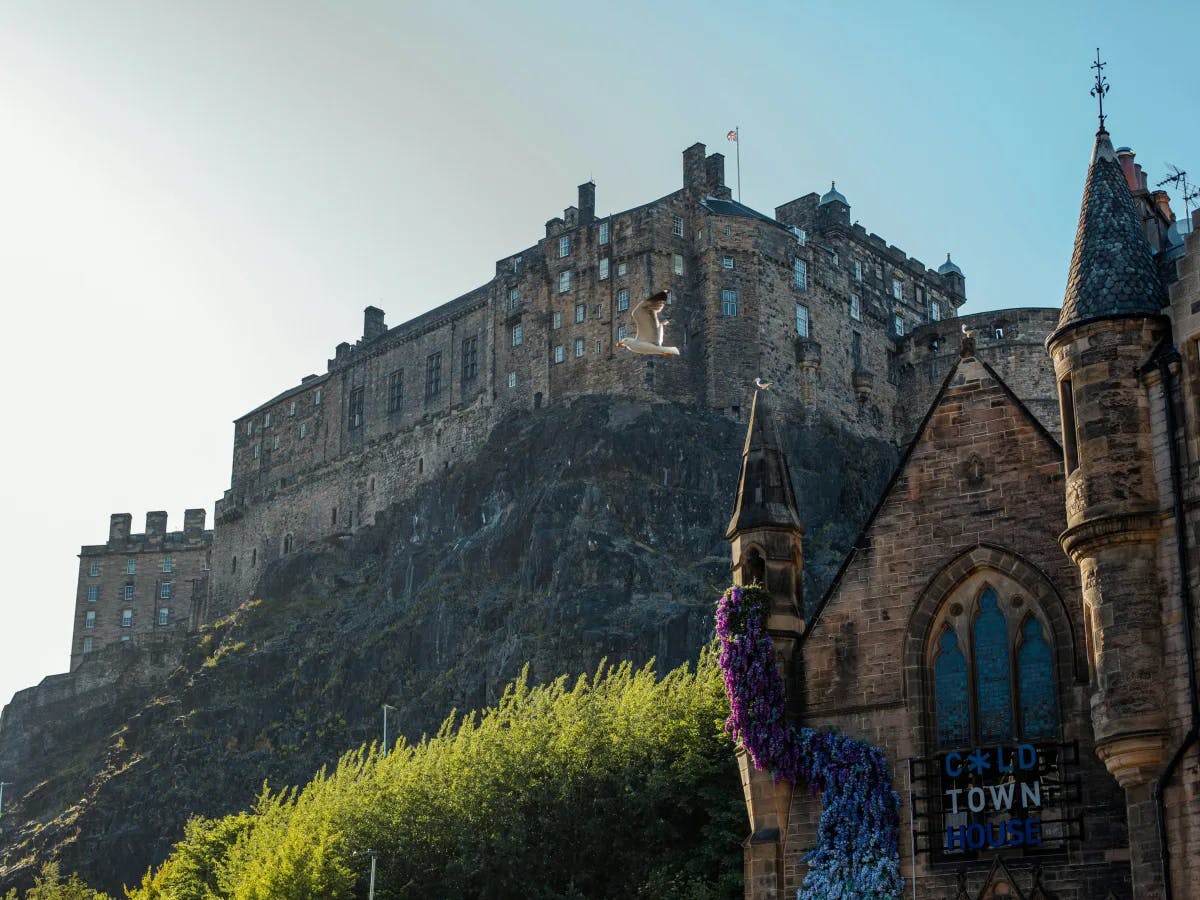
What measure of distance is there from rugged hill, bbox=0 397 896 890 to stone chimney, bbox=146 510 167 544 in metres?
47.7

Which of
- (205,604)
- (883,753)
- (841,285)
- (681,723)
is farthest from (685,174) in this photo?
(883,753)

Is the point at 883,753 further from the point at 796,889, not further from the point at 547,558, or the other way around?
the point at 547,558

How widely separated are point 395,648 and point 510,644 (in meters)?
10.3

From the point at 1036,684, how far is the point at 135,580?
428 ft

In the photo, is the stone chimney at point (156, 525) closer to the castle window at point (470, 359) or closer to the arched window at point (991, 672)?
the castle window at point (470, 359)

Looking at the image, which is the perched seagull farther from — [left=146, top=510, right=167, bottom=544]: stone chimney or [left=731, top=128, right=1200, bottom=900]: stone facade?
[left=146, top=510, right=167, bottom=544]: stone chimney

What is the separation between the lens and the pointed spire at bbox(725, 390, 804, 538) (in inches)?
1249

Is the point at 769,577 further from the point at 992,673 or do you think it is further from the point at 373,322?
the point at 373,322

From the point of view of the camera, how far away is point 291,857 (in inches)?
1676

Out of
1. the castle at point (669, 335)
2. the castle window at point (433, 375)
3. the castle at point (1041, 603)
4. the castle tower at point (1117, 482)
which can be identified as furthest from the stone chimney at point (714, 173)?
the castle tower at point (1117, 482)

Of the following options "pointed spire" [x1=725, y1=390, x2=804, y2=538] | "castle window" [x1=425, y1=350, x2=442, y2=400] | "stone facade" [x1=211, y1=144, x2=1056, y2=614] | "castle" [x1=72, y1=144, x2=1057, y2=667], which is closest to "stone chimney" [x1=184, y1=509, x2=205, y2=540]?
"castle" [x1=72, y1=144, x2=1057, y2=667]

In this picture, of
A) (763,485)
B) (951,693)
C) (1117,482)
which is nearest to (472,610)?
(763,485)

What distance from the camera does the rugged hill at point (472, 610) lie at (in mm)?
83750

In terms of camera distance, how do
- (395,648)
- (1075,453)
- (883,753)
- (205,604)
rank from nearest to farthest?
1. (1075,453)
2. (883,753)
3. (395,648)
4. (205,604)
